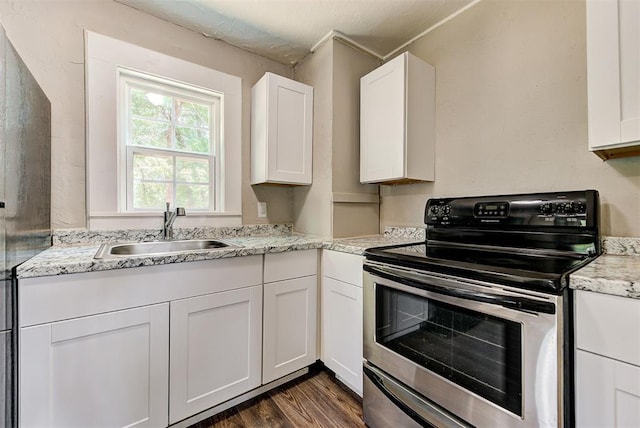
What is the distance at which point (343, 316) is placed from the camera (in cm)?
167

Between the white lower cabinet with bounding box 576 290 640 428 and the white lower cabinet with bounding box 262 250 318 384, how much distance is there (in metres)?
1.27

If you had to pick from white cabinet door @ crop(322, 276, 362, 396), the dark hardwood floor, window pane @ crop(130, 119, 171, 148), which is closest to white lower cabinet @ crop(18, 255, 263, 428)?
the dark hardwood floor

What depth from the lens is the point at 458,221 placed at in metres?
1.63

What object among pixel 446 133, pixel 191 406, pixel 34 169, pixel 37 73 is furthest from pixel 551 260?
pixel 37 73

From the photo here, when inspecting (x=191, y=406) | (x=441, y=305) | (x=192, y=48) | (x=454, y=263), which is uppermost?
(x=192, y=48)

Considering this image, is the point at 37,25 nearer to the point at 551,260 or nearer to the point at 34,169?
the point at 34,169

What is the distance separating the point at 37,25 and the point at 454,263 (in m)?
2.45

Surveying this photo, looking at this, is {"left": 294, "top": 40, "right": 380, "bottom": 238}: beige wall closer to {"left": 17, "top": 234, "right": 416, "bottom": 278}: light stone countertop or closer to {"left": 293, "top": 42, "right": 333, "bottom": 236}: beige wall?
{"left": 293, "top": 42, "right": 333, "bottom": 236}: beige wall

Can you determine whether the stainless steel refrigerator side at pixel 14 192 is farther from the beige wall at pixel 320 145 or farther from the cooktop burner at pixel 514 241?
the beige wall at pixel 320 145


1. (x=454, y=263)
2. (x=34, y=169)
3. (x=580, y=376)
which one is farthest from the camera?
(x=34, y=169)

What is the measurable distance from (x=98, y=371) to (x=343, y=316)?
3.83 feet

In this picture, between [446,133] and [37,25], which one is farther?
[446,133]

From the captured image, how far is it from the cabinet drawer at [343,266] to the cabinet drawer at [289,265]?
8 cm

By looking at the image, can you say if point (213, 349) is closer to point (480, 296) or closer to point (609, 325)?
point (480, 296)
